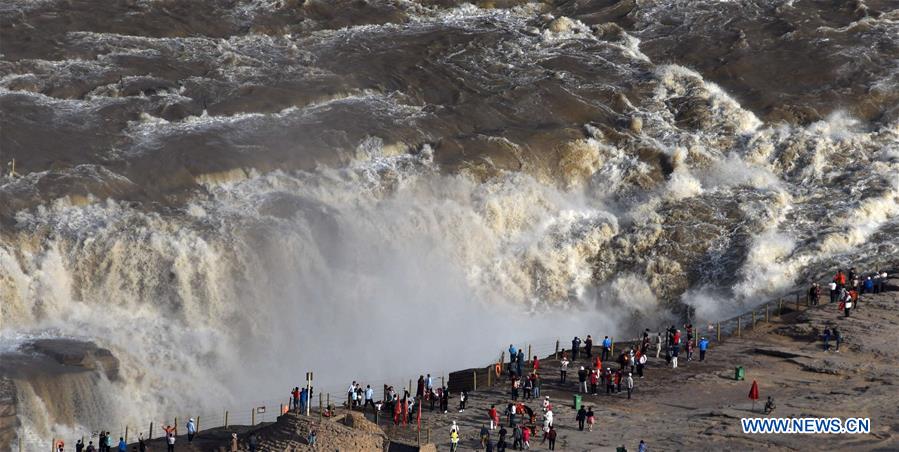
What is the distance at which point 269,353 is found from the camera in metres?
75.6

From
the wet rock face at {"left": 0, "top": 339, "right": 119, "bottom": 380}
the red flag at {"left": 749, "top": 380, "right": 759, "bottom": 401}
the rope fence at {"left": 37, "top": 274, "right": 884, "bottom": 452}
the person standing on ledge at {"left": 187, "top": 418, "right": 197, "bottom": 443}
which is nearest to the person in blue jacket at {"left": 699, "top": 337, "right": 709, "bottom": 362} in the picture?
the rope fence at {"left": 37, "top": 274, "right": 884, "bottom": 452}

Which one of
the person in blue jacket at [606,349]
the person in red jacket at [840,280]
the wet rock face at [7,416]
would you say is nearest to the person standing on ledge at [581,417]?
the person in blue jacket at [606,349]

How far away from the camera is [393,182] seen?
8319cm

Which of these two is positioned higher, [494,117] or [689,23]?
[689,23]

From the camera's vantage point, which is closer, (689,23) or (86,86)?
(86,86)

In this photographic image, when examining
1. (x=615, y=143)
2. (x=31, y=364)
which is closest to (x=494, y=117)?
(x=615, y=143)

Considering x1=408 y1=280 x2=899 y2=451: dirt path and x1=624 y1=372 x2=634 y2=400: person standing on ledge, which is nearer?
x1=408 y1=280 x2=899 y2=451: dirt path

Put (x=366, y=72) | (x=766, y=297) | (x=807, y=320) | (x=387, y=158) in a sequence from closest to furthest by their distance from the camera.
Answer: (x=807, y=320)
(x=766, y=297)
(x=387, y=158)
(x=366, y=72)

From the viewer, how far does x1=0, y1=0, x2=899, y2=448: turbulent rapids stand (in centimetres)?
7494

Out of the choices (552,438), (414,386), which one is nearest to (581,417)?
(552,438)

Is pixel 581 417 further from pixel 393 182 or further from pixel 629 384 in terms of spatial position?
pixel 393 182

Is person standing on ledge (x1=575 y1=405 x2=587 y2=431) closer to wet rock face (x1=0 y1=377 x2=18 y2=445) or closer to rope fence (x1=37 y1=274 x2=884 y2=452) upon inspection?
rope fence (x1=37 y1=274 x2=884 y2=452)

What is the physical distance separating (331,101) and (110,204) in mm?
15746

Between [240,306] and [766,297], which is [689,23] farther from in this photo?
[240,306]
